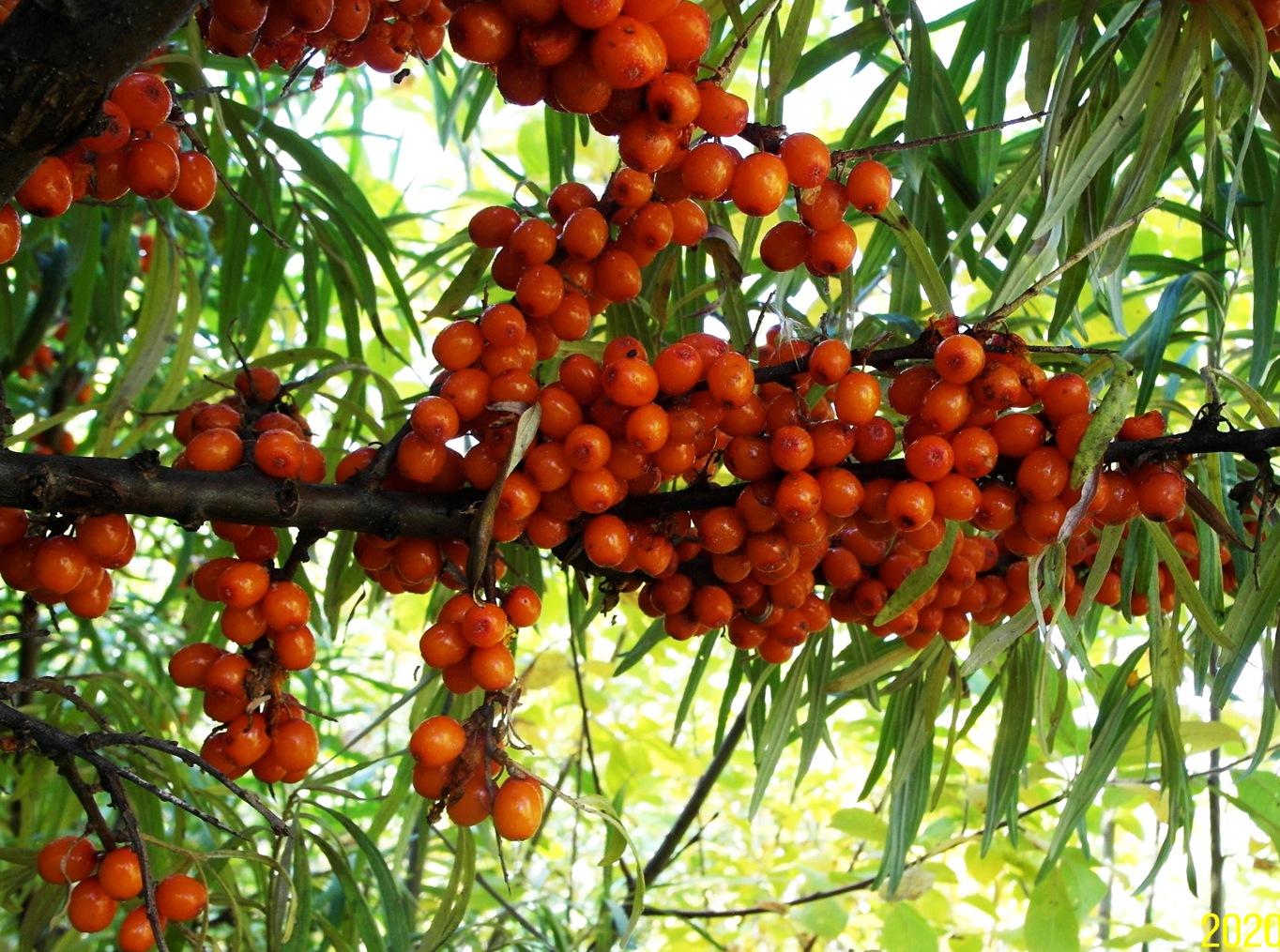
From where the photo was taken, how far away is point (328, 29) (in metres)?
0.57

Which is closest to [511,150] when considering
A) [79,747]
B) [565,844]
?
[79,747]

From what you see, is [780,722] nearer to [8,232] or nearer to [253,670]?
[253,670]

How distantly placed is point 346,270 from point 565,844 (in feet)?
8.46

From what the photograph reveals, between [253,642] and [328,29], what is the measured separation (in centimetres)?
36

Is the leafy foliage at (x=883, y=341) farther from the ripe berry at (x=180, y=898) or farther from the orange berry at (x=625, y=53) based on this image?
the orange berry at (x=625, y=53)

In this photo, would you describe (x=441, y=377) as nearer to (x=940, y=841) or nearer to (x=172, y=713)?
(x=172, y=713)

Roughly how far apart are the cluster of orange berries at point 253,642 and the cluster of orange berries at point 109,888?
0.11 meters

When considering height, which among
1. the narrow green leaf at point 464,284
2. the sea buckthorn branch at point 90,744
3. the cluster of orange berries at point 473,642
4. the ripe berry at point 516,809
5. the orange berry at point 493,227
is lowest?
the ripe berry at point 516,809

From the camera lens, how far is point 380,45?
630 mm

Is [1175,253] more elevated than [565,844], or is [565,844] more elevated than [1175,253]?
[1175,253]

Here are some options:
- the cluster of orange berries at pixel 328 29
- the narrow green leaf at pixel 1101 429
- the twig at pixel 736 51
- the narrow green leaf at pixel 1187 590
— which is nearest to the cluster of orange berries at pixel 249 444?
the cluster of orange berries at pixel 328 29

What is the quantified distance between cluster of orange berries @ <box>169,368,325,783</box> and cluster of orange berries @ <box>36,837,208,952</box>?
0.11 m

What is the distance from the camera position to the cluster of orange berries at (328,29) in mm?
520

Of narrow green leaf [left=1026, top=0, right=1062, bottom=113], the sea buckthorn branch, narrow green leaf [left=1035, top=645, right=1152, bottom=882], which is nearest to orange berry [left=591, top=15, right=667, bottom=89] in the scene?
narrow green leaf [left=1026, top=0, right=1062, bottom=113]
